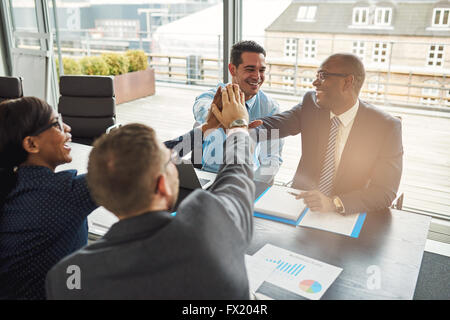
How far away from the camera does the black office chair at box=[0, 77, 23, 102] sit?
3412mm

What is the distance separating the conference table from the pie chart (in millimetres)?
30

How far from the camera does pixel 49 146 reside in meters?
1.36

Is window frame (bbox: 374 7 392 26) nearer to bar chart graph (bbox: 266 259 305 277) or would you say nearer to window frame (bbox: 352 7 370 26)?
window frame (bbox: 352 7 370 26)

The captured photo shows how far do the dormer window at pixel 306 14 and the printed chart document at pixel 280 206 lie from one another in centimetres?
171

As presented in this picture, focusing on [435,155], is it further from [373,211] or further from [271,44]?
[373,211]

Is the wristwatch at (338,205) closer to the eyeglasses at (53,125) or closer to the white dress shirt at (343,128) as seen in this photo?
the white dress shirt at (343,128)

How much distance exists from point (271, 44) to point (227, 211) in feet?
8.36

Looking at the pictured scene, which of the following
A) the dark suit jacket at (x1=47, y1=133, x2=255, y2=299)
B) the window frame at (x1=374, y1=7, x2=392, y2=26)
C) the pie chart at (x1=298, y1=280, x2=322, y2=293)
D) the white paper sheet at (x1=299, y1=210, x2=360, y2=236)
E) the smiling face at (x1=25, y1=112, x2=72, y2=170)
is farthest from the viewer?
the window frame at (x1=374, y1=7, x2=392, y2=26)

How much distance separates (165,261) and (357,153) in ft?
4.75

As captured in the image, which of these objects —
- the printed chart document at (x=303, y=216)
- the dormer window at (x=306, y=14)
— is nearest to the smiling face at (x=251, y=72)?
the dormer window at (x=306, y=14)

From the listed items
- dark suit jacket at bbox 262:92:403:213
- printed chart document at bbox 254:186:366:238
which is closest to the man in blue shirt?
dark suit jacket at bbox 262:92:403:213

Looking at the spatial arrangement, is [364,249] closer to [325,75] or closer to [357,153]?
[357,153]

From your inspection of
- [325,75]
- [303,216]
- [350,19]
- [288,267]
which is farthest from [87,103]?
[288,267]

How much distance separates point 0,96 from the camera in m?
3.44
